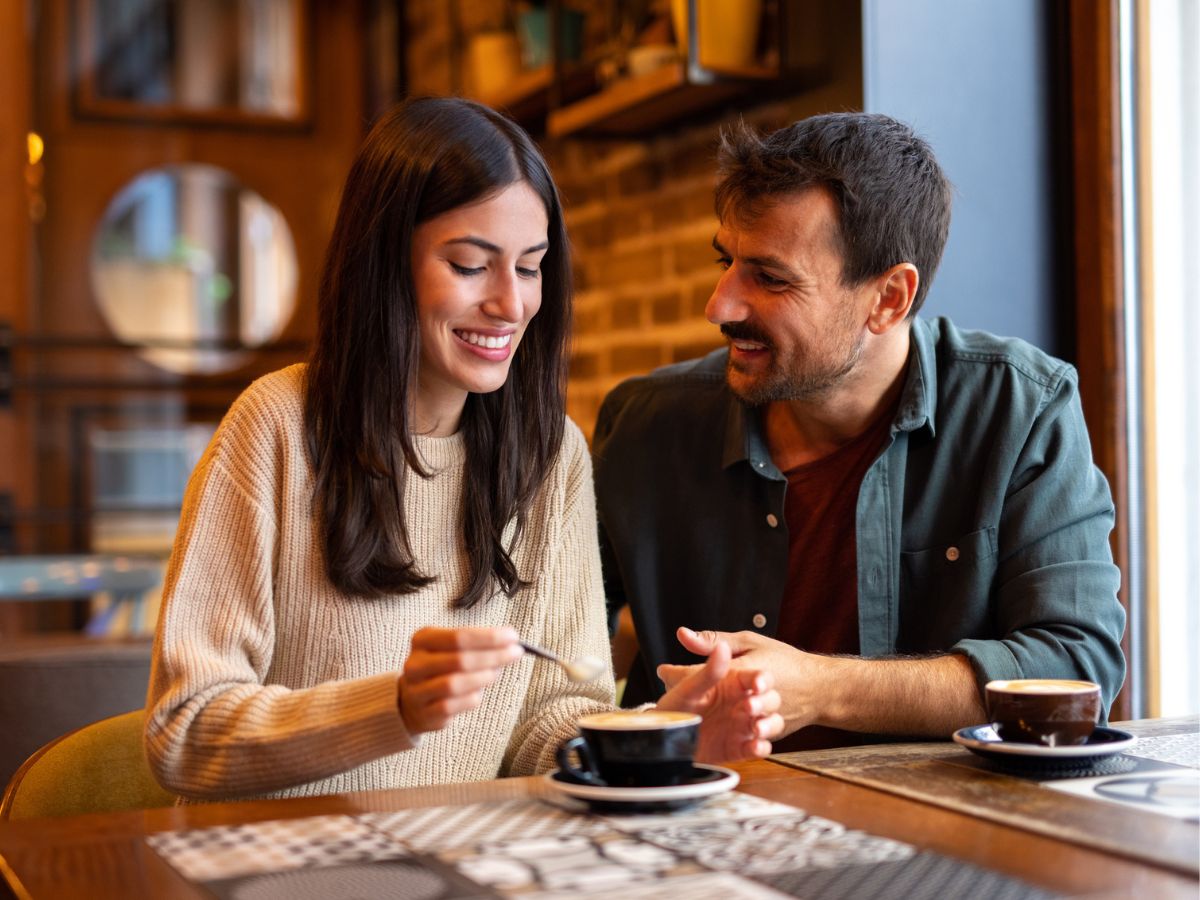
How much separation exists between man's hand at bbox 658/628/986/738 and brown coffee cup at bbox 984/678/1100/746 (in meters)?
0.33

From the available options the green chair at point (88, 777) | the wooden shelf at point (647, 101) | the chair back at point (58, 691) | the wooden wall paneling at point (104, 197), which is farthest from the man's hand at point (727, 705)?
the wooden wall paneling at point (104, 197)

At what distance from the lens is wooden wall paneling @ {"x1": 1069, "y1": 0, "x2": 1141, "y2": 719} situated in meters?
2.39

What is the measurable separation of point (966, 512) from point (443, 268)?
752 millimetres

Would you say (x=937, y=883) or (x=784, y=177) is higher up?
(x=784, y=177)

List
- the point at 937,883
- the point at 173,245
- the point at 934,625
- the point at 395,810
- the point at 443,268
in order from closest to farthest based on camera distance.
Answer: the point at 937,883, the point at 395,810, the point at 443,268, the point at 934,625, the point at 173,245

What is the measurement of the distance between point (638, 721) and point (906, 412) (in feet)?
2.83

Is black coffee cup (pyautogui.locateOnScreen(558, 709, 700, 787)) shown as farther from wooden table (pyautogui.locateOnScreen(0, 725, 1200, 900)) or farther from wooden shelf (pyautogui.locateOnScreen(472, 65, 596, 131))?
wooden shelf (pyautogui.locateOnScreen(472, 65, 596, 131))

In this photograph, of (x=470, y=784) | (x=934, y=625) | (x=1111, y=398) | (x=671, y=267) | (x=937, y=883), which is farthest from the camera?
(x=671, y=267)

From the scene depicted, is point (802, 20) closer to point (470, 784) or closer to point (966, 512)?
point (966, 512)

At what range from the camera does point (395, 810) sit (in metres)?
1.18

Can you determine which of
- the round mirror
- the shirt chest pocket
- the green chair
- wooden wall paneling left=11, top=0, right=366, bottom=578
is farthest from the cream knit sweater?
the round mirror

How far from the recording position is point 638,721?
1.19 meters

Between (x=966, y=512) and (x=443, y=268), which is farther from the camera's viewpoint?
(x=966, y=512)

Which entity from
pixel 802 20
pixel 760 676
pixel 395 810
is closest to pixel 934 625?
pixel 760 676
